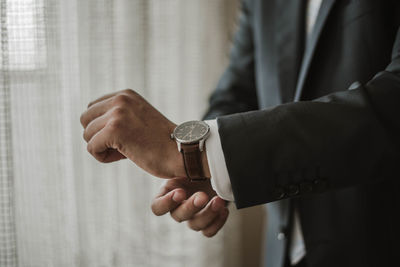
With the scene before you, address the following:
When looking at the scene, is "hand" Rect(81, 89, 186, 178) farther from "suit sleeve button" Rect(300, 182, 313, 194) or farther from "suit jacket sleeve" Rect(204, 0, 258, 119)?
"suit jacket sleeve" Rect(204, 0, 258, 119)

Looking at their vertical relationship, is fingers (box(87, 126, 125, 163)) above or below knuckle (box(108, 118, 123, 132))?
below

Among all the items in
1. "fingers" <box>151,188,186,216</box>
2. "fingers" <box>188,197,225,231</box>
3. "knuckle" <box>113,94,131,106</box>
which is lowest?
"fingers" <box>188,197,225,231</box>

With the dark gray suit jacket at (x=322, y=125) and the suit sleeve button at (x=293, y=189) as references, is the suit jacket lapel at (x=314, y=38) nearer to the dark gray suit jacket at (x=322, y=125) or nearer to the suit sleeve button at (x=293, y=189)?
the dark gray suit jacket at (x=322, y=125)

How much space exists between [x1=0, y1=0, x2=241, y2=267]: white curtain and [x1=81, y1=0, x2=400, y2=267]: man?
0.40 meters

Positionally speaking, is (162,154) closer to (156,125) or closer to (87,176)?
(156,125)

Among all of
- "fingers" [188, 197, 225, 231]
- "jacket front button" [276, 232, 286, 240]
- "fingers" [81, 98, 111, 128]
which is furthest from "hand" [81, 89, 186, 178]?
"jacket front button" [276, 232, 286, 240]

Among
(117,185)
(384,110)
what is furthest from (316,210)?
(117,185)

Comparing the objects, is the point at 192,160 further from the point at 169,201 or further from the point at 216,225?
the point at 216,225

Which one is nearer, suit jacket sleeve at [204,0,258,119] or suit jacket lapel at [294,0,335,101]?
suit jacket lapel at [294,0,335,101]

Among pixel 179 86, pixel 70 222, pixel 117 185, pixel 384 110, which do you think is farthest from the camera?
pixel 179 86

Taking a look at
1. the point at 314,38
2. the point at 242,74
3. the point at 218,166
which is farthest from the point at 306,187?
the point at 242,74

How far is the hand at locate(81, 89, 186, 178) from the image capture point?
0.56 meters

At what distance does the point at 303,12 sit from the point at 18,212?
99 cm

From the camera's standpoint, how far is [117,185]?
121 centimetres
